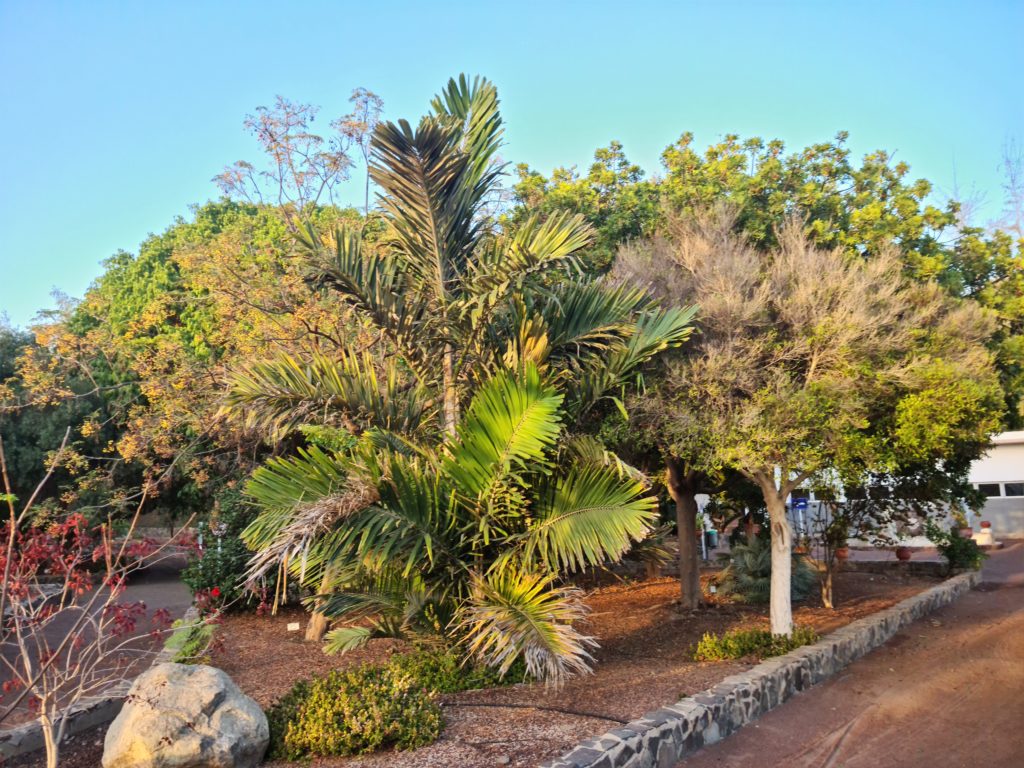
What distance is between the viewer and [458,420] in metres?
8.30

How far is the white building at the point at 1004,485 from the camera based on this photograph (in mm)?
25938

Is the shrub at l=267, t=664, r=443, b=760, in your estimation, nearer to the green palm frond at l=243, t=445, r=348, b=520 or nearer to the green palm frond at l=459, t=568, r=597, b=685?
the green palm frond at l=459, t=568, r=597, b=685

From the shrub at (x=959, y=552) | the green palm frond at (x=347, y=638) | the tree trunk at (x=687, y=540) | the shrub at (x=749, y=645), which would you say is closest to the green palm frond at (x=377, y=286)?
the green palm frond at (x=347, y=638)

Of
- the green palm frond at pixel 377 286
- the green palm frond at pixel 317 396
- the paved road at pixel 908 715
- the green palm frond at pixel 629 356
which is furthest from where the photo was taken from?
the green palm frond at pixel 629 356

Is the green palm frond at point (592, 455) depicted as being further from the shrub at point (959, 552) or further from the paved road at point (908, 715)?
the shrub at point (959, 552)

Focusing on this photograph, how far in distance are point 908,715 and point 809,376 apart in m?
3.34

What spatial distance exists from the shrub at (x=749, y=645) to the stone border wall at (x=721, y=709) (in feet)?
0.47

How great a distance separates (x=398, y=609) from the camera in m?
7.89

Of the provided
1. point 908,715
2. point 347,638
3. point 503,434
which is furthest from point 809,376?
point 347,638

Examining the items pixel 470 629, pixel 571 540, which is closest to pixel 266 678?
pixel 470 629

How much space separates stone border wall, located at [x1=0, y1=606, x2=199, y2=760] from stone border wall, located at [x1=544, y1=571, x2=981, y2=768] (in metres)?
3.37

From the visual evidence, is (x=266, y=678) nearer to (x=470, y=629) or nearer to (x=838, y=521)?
(x=470, y=629)

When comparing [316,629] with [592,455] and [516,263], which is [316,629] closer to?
[592,455]

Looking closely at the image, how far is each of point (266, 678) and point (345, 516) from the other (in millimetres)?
2517
